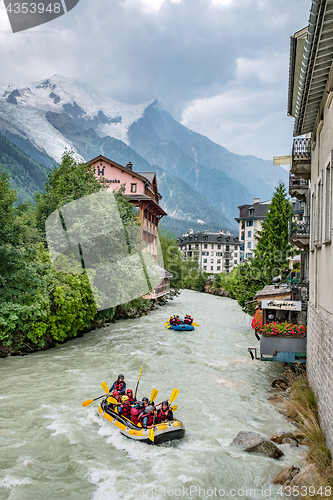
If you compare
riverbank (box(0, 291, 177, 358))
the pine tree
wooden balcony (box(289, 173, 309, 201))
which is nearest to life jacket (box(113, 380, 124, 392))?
riverbank (box(0, 291, 177, 358))

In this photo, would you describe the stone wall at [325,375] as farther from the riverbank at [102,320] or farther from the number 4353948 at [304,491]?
the riverbank at [102,320]

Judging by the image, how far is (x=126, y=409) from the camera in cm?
1391

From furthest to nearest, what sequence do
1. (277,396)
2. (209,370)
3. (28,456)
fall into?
(209,370), (277,396), (28,456)

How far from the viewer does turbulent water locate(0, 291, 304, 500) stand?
10219 millimetres

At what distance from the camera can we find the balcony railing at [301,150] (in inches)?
674

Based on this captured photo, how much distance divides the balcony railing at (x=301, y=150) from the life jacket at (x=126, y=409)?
11900 mm

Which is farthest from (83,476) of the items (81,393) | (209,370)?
(209,370)

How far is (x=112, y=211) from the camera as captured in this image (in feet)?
112

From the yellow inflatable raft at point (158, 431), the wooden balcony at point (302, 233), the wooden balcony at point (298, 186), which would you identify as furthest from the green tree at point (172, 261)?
the yellow inflatable raft at point (158, 431)

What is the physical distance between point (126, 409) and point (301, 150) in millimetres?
12658

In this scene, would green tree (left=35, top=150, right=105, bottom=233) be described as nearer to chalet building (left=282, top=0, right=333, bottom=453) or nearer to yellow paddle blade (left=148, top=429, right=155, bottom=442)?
chalet building (left=282, top=0, right=333, bottom=453)

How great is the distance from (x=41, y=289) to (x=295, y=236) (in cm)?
1479

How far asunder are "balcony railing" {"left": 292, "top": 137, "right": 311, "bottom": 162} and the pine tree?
644 inches

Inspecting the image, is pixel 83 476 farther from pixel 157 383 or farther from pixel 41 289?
pixel 41 289
